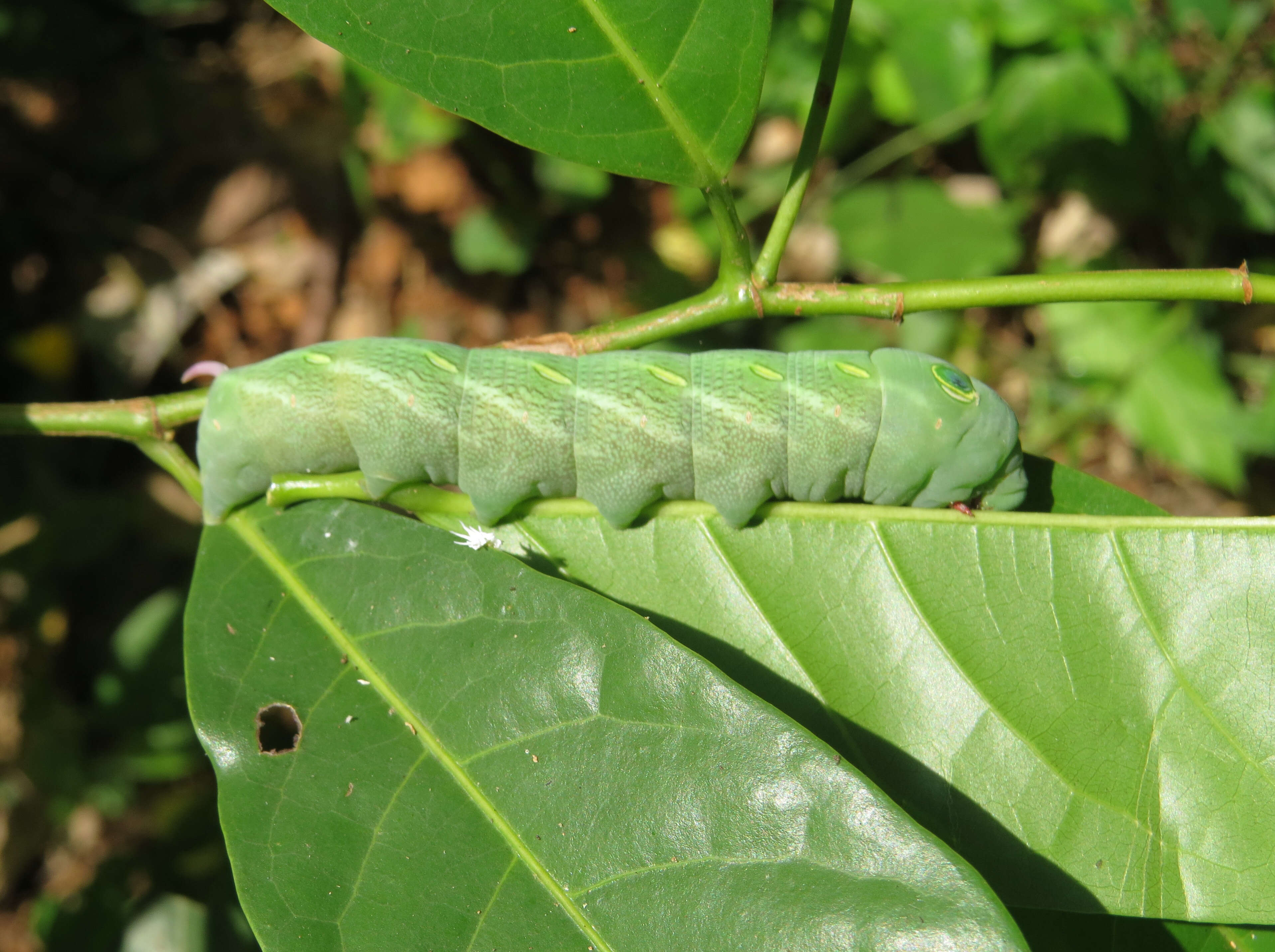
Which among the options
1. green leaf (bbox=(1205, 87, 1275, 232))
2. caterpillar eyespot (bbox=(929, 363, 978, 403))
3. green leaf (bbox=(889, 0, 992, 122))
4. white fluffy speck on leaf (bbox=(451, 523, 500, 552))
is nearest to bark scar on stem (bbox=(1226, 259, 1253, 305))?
caterpillar eyespot (bbox=(929, 363, 978, 403))

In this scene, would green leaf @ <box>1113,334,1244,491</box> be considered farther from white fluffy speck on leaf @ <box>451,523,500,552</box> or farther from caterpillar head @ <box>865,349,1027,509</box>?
white fluffy speck on leaf @ <box>451,523,500,552</box>

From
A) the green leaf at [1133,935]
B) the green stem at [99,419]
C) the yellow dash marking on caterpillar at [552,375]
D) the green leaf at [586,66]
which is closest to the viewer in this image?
the green leaf at [586,66]

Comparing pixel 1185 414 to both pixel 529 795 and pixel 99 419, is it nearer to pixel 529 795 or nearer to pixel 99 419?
pixel 529 795

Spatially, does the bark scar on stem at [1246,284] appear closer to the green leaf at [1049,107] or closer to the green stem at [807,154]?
the green stem at [807,154]

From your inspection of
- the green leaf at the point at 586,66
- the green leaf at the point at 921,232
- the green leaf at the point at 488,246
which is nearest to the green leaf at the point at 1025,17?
the green leaf at the point at 921,232

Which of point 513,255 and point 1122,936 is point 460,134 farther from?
point 1122,936

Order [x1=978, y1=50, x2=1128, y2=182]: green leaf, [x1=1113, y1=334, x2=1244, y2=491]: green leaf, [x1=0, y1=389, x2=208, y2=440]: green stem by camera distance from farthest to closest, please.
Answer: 1. [x1=1113, y1=334, x2=1244, y2=491]: green leaf
2. [x1=978, y1=50, x2=1128, y2=182]: green leaf
3. [x1=0, y1=389, x2=208, y2=440]: green stem
